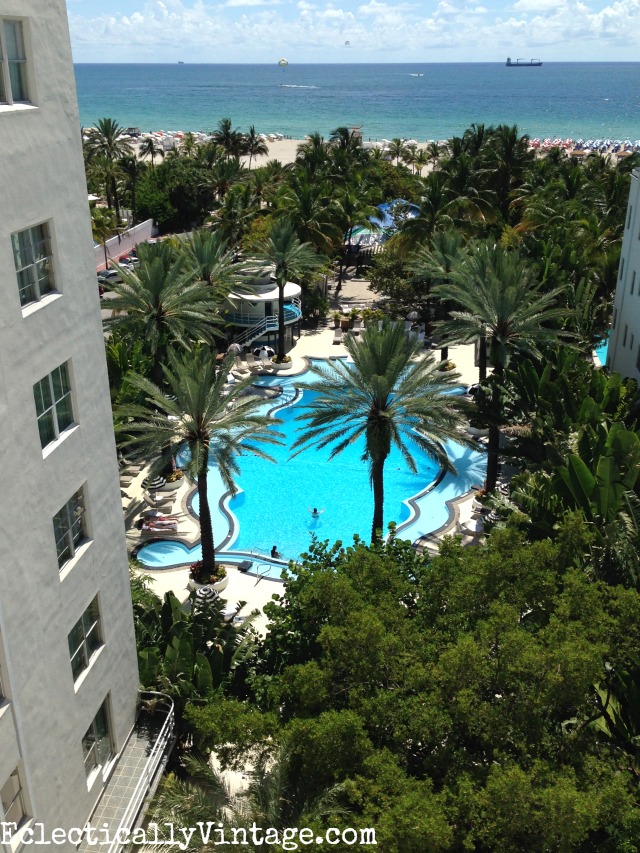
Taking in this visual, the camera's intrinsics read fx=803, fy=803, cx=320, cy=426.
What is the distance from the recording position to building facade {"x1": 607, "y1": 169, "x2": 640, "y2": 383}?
28594 millimetres

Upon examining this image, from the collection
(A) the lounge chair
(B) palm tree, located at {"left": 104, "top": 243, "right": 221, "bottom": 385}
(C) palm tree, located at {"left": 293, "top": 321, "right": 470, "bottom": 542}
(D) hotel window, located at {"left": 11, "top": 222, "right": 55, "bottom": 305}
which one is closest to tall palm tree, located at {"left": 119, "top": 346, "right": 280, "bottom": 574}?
(C) palm tree, located at {"left": 293, "top": 321, "right": 470, "bottom": 542}

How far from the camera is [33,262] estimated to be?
10.4 metres

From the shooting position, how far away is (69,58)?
1073 cm

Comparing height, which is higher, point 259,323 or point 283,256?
point 283,256

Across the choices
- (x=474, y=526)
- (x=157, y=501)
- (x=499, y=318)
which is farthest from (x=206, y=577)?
(x=499, y=318)

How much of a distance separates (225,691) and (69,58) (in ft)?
38.0

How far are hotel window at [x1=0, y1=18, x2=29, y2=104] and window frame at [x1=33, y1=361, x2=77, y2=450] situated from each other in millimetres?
3439

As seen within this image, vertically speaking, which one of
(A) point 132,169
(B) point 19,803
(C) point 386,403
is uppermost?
(A) point 132,169

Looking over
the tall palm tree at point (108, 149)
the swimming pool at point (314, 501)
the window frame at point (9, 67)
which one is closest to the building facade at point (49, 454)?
the window frame at point (9, 67)

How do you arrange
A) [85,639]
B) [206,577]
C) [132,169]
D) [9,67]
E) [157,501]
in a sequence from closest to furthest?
[9,67]
[85,639]
[206,577]
[157,501]
[132,169]

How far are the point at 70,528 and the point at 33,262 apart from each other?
4.00m

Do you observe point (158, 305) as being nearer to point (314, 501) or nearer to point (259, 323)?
point (314, 501)

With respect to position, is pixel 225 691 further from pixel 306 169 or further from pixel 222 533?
pixel 306 169

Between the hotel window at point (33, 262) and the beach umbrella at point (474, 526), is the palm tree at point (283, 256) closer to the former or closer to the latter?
the beach umbrella at point (474, 526)
